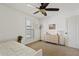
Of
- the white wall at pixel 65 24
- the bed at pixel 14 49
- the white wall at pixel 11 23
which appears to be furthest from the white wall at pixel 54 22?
the bed at pixel 14 49

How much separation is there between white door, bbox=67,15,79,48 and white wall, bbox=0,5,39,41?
50cm

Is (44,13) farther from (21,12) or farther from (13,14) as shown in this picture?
(13,14)

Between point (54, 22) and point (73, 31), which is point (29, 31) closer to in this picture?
point (54, 22)

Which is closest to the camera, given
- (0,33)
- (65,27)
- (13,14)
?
(0,33)

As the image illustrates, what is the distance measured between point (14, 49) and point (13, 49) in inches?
0.6

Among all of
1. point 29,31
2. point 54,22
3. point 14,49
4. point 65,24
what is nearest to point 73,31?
point 65,24

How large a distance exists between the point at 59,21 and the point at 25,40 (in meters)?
0.61

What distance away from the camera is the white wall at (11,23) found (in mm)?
1097

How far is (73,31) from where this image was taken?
125 centimetres

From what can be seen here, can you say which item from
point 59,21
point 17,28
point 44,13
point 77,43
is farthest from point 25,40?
point 77,43

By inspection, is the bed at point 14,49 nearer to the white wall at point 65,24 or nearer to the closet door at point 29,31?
the closet door at point 29,31

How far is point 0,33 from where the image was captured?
1.07m

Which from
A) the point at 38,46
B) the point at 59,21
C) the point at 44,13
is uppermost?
the point at 44,13

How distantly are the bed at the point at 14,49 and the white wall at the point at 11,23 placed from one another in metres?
0.08
